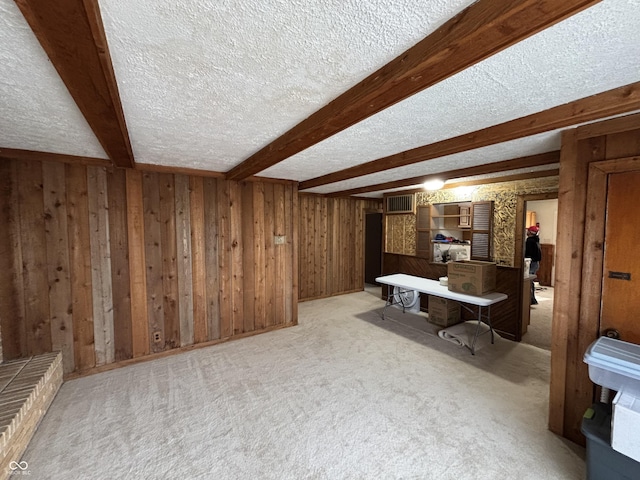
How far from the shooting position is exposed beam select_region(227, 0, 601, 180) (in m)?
0.78

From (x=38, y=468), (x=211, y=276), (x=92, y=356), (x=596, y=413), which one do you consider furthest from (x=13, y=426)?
(x=596, y=413)

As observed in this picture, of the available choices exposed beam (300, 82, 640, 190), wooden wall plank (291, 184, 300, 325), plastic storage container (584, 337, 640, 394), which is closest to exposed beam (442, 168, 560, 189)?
exposed beam (300, 82, 640, 190)

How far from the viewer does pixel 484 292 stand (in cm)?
352

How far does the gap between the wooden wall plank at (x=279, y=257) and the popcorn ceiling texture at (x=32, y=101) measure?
215 cm

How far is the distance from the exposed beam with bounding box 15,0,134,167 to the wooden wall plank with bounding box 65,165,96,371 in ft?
5.70

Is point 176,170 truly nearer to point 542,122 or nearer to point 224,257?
point 224,257

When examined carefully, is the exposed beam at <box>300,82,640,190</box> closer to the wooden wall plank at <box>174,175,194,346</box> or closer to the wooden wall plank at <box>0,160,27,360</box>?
the wooden wall plank at <box>174,175,194,346</box>

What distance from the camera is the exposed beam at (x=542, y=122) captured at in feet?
4.75

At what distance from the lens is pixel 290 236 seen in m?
4.30

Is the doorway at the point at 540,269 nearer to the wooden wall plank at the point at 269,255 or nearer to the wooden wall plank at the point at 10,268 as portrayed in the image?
Answer: the wooden wall plank at the point at 269,255

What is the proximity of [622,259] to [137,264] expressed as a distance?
4402 millimetres

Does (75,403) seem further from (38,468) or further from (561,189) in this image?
(561,189)

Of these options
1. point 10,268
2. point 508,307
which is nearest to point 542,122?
point 508,307

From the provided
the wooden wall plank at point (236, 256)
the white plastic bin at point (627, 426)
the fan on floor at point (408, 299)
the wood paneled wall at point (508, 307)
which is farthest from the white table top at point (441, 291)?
the wooden wall plank at point (236, 256)
